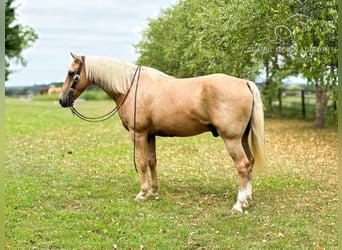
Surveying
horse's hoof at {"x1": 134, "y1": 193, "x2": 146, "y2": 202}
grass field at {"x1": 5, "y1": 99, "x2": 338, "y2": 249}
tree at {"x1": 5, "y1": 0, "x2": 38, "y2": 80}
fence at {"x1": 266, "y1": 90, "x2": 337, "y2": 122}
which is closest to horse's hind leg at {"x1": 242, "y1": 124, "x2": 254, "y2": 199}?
grass field at {"x1": 5, "y1": 99, "x2": 338, "y2": 249}

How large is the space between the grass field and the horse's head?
971 mm

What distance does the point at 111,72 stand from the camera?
14.8ft

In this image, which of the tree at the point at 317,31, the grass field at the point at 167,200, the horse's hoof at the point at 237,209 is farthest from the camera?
the tree at the point at 317,31

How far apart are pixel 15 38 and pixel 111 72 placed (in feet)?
60.7

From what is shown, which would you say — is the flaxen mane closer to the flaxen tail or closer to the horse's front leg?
the horse's front leg

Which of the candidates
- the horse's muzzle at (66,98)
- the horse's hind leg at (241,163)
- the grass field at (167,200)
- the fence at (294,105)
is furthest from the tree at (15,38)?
the horse's hind leg at (241,163)

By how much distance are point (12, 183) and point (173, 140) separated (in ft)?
14.8

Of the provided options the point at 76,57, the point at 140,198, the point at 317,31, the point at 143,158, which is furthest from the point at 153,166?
the point at 317,31

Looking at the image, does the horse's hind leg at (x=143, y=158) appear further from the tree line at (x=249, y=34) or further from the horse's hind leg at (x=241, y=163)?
the tree line at (x=249, y=34)

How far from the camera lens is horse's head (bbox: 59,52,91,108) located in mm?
4484

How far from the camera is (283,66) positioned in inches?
410

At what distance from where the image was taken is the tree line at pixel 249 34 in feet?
14.7

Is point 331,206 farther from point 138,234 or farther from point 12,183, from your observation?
→ point 12,183

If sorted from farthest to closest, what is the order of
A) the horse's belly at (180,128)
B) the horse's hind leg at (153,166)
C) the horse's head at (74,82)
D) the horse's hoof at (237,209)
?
the horse's hind leg at (153,166), the horse's head at (74,82), the horse's belly at (180,128), the horse's hoof at (237,209)
